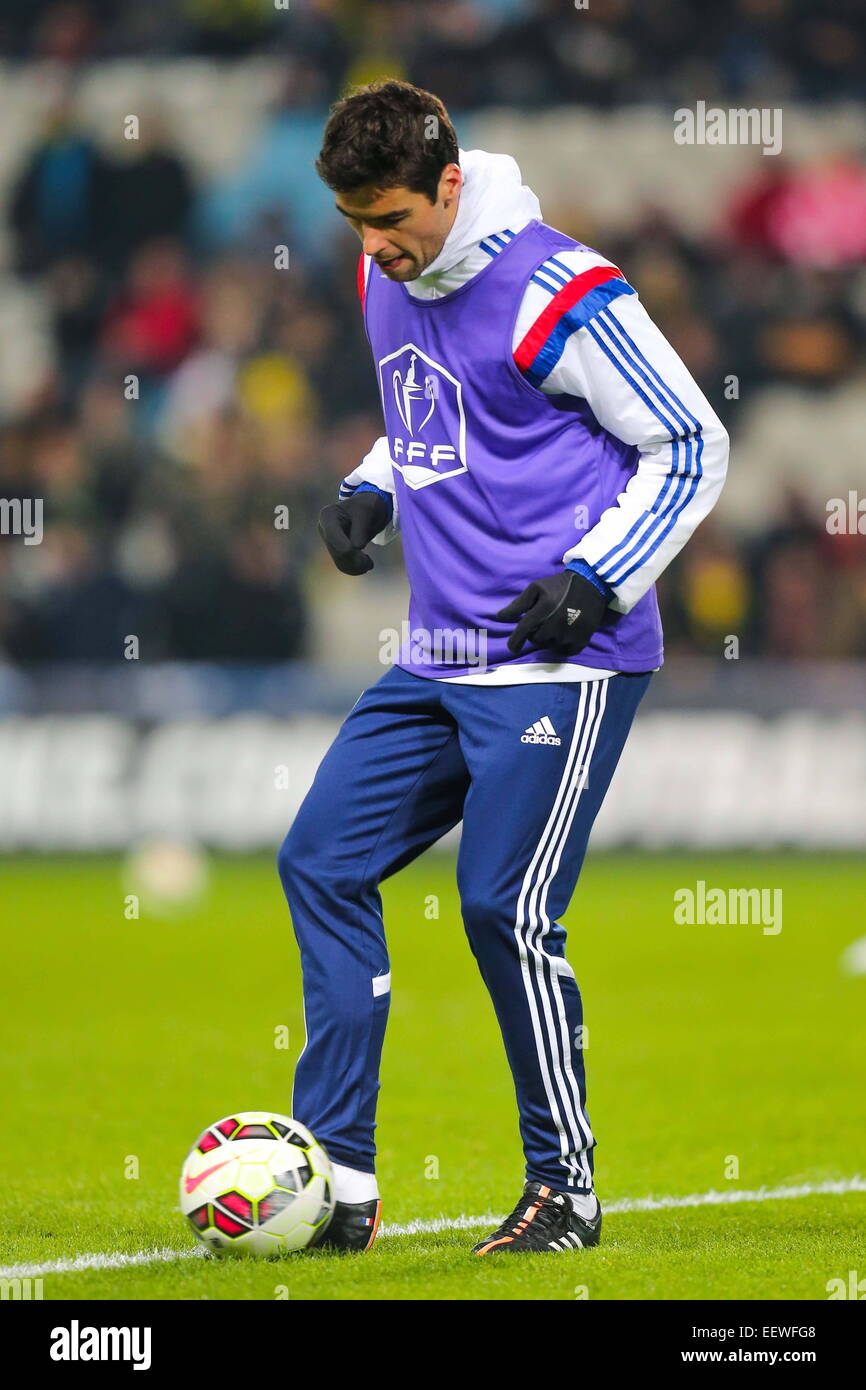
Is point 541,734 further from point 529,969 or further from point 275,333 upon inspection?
point 275,333

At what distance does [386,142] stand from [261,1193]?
212cm

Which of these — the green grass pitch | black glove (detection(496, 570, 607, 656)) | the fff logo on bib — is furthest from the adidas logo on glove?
the green grass pitch

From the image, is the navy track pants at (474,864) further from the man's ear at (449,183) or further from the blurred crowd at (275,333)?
the blurred crowd at (275,333)

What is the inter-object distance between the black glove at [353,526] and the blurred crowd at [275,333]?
7.77m

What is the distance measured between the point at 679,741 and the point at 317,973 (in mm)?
7937

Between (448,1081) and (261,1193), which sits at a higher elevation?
(261,1193)

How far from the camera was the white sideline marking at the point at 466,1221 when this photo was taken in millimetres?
4234

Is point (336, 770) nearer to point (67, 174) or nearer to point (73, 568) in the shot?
point (73, 568)

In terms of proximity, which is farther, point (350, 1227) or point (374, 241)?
point (350, 1227)

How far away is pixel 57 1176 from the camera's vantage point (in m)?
5.28

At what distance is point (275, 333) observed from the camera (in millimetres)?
14344

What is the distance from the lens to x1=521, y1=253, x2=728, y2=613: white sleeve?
4.19 metres

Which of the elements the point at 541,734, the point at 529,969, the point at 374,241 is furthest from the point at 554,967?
the point at 374,241
